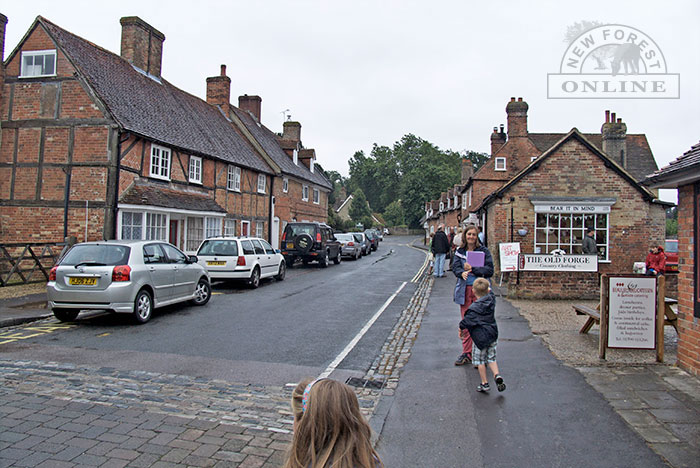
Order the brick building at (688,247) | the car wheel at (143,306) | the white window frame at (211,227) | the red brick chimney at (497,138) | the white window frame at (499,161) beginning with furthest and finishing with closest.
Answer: the red brick chimney at (497,138) → the white window frame at (499,161) → the white window frame at (211,227) → the car wheel at (143,306) → the brick building at (688,247)

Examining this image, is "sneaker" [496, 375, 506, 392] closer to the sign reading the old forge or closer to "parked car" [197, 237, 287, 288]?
the sign reading the old forge

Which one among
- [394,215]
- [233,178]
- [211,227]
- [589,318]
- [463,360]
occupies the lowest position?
[463,360]

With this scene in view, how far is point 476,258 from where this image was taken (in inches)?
264

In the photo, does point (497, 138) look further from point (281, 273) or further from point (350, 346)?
point (350, 346)

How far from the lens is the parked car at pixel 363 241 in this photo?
32.3 meters

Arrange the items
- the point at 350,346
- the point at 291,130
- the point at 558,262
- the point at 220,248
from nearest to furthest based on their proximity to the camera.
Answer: the point at 350,346
the point at 558,262
the point at 220,248
the point at 291,130

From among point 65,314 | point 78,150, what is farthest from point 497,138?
point 65,314

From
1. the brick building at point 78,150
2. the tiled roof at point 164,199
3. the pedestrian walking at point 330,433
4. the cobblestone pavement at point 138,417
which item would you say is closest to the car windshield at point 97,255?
the cobblestone pavement at point 138,417

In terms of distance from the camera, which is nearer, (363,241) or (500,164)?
(500,164)

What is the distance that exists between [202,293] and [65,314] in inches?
123

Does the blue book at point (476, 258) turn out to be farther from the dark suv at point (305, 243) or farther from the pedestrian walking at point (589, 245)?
the dark suv at point (305, 243)

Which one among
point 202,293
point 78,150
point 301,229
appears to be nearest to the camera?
point 202,293

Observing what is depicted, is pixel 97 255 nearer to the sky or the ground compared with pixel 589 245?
nearer to the ground

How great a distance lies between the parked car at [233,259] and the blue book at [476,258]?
9453mm
